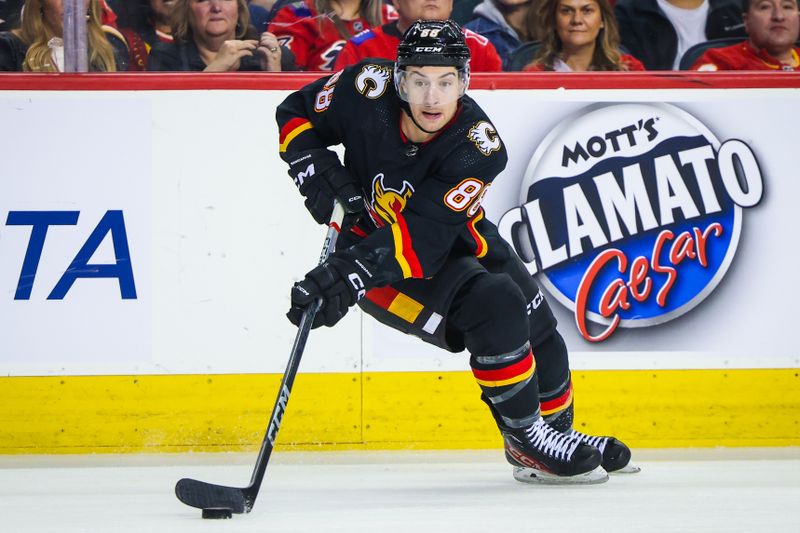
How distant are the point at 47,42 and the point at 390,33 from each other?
1.16 meters

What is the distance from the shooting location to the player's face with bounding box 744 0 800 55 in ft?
14.1

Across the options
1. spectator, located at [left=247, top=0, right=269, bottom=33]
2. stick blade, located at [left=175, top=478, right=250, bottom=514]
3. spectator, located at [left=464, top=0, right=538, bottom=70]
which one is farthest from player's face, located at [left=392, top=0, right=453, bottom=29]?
stick blade, located at [left=175, top=478, right=250, bottom=514]

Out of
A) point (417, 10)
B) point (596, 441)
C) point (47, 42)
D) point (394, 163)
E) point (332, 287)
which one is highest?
point (417, 10)

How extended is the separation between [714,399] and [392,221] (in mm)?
1438

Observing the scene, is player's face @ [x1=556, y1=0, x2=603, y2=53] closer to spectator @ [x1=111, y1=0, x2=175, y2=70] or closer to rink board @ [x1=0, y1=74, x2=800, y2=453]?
rink board @ [x1=0, y1=74, x2=800, y2=453]

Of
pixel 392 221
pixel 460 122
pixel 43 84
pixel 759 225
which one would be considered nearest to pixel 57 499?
pixel 392 221

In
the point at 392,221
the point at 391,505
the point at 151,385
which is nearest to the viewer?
the point at 391,505

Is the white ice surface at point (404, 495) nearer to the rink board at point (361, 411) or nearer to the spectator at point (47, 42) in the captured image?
the rink board at point (361, 411)

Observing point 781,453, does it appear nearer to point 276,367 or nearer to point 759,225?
point 759,225

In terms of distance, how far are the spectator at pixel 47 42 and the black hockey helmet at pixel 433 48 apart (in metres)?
1.51

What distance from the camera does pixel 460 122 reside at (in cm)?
280

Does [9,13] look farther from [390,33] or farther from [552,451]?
[552,451]

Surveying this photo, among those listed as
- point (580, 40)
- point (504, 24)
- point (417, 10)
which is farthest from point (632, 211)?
point (417, 10)

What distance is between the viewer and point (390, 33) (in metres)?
4.11
